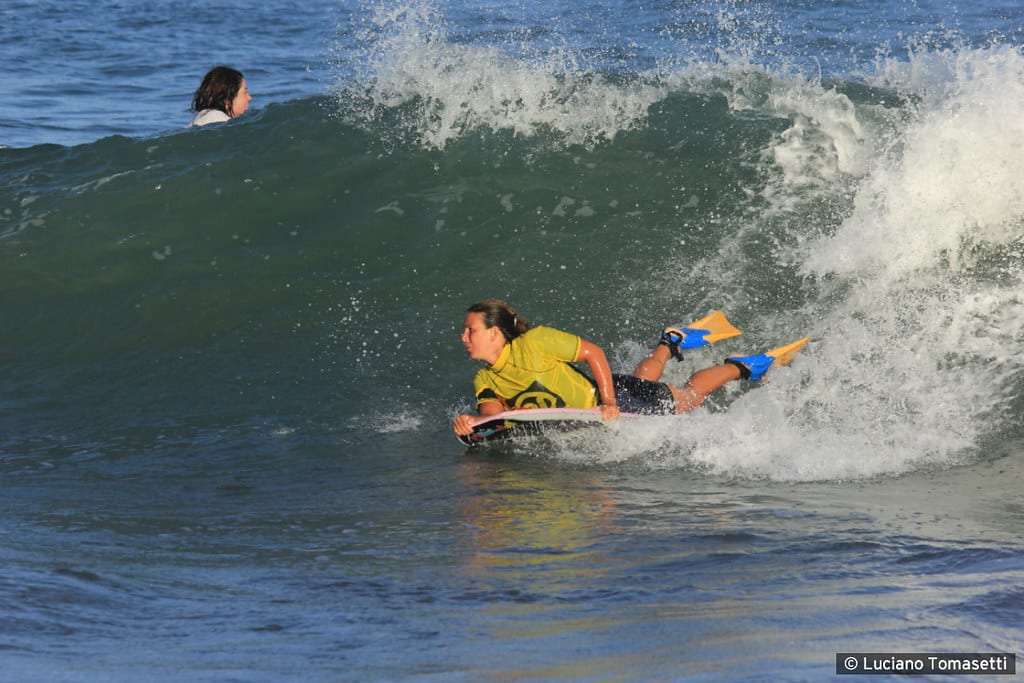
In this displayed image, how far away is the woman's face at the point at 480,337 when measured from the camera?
6.58m

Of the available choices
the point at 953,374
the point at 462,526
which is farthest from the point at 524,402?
the point at 953,374

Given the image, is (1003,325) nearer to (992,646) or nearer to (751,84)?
(751,84)

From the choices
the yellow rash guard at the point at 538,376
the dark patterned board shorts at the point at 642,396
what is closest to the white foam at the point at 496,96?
the dark patterned board shorts at the point at 642,396

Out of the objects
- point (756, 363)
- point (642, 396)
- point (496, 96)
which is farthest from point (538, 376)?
point (496, 96)

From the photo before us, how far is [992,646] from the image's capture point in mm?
3543

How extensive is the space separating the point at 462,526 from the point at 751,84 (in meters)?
7.72

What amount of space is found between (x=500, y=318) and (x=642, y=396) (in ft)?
3.49

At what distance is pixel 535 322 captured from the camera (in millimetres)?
8961

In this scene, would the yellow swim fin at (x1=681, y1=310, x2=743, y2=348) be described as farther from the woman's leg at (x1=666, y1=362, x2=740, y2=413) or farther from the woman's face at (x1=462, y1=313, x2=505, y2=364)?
the woman's face at (x1=462, y1=313, x2=505, y2=364)

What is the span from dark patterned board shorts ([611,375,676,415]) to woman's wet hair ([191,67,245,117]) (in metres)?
5.50

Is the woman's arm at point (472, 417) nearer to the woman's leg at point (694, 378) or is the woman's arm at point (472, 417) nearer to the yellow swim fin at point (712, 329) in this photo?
the woman's leg at point (694, 378)

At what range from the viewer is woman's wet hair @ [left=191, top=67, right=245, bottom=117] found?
35.4 feet

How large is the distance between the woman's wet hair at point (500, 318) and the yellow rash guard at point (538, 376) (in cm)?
5

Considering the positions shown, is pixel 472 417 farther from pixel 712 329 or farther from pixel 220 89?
pixel 220 89
